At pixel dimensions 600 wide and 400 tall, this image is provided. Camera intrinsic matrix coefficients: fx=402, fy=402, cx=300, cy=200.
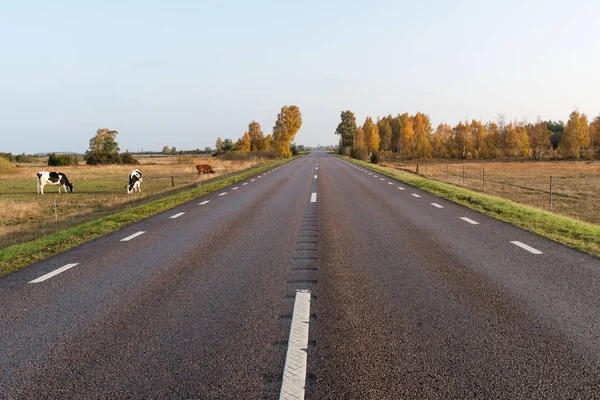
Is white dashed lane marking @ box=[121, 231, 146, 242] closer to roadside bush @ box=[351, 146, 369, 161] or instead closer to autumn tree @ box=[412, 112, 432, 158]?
roadside bush @ box=[351, 146, 369, 161]

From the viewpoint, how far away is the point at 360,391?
2775mm

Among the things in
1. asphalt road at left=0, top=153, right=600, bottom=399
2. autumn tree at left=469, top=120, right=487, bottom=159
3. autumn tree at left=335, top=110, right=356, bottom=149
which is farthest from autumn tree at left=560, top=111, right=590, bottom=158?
asphalt road at left=0, top=153, right=600, bottom=399

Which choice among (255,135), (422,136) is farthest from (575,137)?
(255,135)

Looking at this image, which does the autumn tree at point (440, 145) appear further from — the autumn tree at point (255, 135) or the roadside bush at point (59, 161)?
the roadside bush at point (59, 161)

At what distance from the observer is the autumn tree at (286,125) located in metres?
77.4

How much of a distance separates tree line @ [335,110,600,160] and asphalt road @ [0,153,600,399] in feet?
239

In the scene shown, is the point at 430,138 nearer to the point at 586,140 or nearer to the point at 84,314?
the point at 586,140

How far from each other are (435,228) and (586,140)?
92.4 m

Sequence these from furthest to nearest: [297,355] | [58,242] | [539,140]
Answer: [539,140] → [58,242] → [297,355]

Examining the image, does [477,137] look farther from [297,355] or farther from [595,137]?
[297,355]

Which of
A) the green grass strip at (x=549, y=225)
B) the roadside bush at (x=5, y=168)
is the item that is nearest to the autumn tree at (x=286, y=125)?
the roadside bush at (x=5, y=168)

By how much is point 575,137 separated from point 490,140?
64.1 feet

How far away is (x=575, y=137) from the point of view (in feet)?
267

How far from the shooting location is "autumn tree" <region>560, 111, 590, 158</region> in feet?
267
